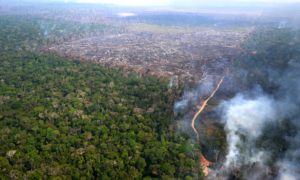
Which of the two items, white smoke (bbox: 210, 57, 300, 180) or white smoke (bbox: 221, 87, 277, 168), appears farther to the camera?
white smoke (bbox: 221, 87, 277, 168)

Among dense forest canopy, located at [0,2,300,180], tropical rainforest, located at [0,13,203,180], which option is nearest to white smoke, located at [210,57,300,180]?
dense forest canopy, located at [0,2,300,180]

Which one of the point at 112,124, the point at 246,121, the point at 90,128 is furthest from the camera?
the point at 246,121

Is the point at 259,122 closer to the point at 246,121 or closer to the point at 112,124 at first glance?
the point at 246,121

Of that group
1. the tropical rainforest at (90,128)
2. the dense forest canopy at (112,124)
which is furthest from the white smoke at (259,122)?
the tropical rainforest at (90,128)

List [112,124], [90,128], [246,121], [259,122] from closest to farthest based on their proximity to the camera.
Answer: [90,128], [259,122], [112,124], [246,121]

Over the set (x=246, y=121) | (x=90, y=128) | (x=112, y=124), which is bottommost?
(x=90, y=128)

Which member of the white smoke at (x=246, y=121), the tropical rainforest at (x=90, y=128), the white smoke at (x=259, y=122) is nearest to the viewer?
the tropical rainforest at (x=90, y=128)

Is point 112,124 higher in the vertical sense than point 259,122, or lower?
lower

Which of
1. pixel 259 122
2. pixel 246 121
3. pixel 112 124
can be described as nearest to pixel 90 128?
pixel 112 124

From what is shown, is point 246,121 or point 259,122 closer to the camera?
point 259,122

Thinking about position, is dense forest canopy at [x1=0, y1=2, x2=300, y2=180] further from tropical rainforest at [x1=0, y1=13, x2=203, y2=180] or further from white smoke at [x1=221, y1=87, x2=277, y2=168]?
white smoke at [x1=221, y1=87, x2=277, y2=168]

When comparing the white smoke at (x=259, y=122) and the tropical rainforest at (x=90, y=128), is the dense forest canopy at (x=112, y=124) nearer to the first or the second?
the tropical rainforest at (x=90, y=128)

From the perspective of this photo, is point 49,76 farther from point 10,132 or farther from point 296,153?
point 296,153
